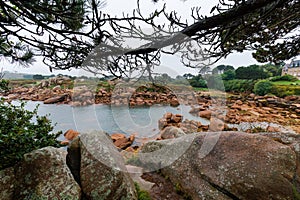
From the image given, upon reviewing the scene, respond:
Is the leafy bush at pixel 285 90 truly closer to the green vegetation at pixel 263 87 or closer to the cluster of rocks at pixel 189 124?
the green vegetation at pixel 263 87

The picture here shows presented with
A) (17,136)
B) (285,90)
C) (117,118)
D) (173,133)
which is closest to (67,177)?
(17,136)

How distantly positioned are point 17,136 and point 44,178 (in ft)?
1.40

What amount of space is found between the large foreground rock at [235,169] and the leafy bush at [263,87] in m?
7.00

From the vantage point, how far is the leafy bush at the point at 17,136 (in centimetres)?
121

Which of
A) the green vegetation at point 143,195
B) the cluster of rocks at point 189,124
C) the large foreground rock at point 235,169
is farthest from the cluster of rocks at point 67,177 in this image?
the cluster of rocks at point 189,124

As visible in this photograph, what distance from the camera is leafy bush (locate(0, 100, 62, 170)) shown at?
121 cm

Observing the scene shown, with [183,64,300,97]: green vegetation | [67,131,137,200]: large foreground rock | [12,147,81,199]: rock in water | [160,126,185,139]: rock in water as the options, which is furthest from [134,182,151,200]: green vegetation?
[183,64,300,97]: green vegetation

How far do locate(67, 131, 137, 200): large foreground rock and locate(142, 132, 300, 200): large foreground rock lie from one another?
2.20 feet

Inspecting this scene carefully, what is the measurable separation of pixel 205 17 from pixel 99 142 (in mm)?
1621

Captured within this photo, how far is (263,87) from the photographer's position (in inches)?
286

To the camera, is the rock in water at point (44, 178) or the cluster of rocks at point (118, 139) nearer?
the rock in water at point (44, 178)

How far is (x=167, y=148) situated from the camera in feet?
7.27

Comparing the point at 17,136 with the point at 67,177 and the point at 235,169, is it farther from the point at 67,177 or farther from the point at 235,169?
the point at 235,169

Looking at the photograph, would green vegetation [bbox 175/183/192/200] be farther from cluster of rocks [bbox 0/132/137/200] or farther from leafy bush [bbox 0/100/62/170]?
leafy bush [bbox 0/100/62/170]
